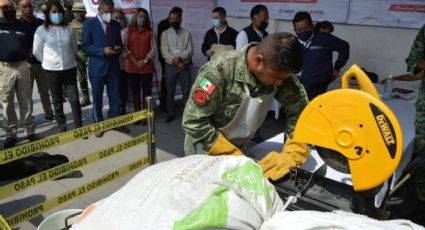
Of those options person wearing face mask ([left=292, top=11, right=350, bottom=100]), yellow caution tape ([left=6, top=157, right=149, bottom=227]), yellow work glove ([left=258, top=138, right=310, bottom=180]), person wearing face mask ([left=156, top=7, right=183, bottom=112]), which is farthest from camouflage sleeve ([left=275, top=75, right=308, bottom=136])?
person wearing face mask ([left=156, top=7, right=183, bottom=112])

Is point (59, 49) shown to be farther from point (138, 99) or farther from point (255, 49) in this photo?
point (255, 49)

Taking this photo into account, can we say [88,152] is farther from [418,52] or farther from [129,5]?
[418,52]

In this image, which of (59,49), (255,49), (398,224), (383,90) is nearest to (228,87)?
(255,49)

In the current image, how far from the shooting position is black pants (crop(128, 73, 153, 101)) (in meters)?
5.10

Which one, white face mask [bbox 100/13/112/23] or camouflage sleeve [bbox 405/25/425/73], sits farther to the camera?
white face mask [bbox 100/13/112/23]

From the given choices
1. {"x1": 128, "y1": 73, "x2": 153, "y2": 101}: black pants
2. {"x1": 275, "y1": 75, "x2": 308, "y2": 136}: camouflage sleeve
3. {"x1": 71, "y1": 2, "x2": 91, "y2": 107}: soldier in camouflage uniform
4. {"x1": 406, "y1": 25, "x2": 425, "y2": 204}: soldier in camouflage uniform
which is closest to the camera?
{"x1": 275, "y1": 75, "x2": 308, "y2": 136}: camouflage sleeve

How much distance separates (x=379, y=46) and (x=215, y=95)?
3945 mm

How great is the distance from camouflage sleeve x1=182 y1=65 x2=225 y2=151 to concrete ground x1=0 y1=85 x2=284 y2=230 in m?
1.62

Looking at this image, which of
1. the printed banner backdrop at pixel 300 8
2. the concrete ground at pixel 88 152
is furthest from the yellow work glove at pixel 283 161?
the printed banner backdrop at pixel 300 8

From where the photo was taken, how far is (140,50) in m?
4.92

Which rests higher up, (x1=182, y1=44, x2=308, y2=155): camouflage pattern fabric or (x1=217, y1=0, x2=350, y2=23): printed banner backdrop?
(x1=217, y1=0, x2=350, y2=23): printed banner backdrop

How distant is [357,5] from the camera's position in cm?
477

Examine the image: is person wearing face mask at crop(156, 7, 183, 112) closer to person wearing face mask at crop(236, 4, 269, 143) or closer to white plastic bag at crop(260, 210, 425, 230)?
person wearing face mask at crop(236, 4, 269, 143)

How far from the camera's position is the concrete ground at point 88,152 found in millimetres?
2938
